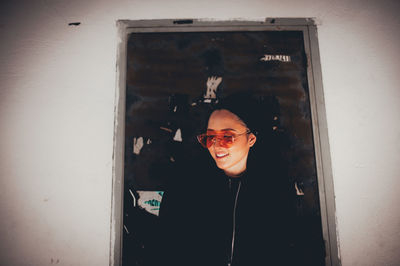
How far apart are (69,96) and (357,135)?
5.08ft

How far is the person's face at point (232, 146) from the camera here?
101 centimetres

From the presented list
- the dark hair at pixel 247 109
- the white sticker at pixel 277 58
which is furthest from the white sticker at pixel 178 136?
the white sticker at pixel 277 58

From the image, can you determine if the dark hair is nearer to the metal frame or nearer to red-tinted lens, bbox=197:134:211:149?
red-tinted lens, bbox=197:134:211:149

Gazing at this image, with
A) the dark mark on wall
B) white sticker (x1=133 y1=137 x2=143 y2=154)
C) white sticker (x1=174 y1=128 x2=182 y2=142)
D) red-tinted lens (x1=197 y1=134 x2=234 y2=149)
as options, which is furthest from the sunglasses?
the dark mark on wall

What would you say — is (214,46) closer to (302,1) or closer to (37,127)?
(302,1)

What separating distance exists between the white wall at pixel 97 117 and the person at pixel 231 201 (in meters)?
0.32

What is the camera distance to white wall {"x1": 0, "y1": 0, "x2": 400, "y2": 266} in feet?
3.41

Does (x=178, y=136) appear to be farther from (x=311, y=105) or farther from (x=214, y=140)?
(x=311, y=105)

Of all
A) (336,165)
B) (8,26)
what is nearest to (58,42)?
(8,26)

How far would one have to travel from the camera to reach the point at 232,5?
1170mm

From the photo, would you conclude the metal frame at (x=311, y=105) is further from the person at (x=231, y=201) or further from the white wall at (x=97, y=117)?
the person at (x=231, y=201)

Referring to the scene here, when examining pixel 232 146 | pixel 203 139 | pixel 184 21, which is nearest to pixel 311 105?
pixel 232 146

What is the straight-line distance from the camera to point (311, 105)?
1063 millimetres

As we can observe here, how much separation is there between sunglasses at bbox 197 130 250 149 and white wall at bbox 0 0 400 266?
1.65ft
